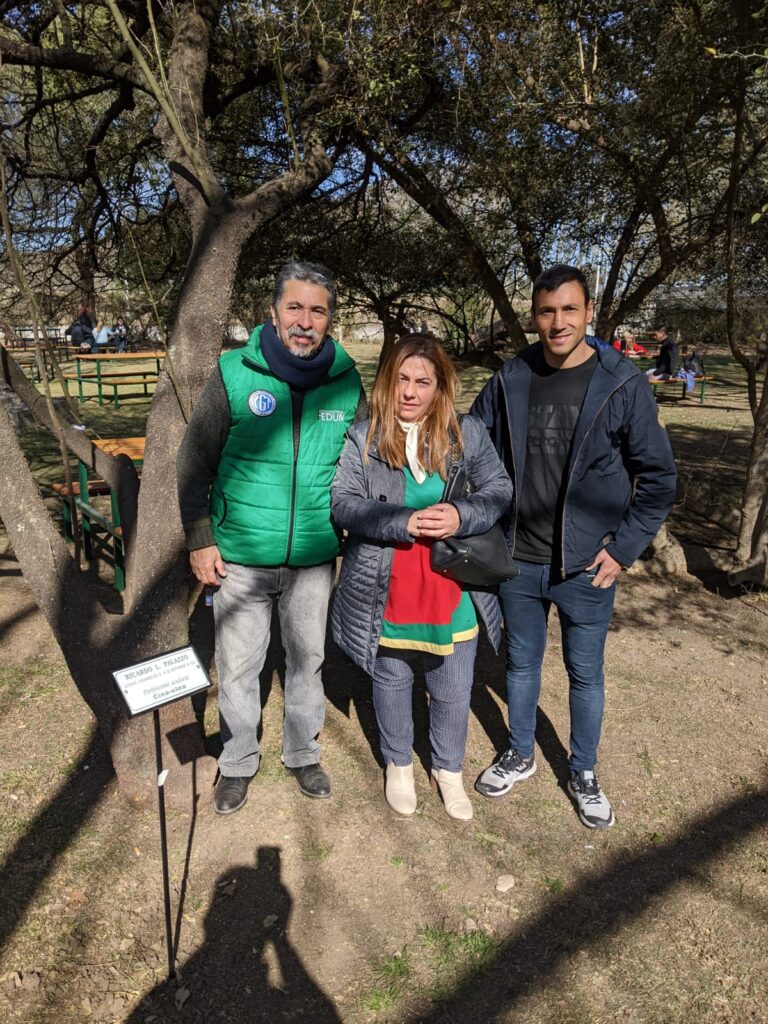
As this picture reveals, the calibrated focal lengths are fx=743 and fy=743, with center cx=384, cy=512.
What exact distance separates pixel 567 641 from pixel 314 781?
113 cm

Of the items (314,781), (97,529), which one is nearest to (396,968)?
(314,781)

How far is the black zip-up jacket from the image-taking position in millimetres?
2430

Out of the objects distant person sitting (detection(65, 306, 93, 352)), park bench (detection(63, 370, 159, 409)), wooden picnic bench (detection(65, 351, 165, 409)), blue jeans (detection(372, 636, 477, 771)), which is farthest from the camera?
distant person sitting (detection(65, 306, 93, 352))

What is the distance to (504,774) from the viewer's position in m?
2.98

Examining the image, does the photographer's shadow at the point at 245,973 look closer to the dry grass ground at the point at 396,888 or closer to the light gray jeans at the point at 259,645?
the dry grass ground at the point at 396,888

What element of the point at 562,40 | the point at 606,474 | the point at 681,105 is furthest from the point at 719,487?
the point at 606,474

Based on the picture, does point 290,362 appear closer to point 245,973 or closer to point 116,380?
point 245,973

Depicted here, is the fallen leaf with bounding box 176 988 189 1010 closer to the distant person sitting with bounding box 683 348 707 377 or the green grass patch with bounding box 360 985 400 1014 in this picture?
the green grass patch with bounding box 360 985 400 1014

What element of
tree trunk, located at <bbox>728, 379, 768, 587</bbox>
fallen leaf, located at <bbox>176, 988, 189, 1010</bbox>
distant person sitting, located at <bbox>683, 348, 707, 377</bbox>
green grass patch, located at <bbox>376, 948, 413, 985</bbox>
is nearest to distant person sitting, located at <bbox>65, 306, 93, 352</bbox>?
distant person sitting, located at <bbox>683, 348, 707, 377</bbox>

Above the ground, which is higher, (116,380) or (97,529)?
(116,380)

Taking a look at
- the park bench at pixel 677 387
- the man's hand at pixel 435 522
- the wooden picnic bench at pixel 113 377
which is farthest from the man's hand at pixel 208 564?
the park bench at pixel 677 387

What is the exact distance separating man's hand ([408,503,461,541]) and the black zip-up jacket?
36 centimetres

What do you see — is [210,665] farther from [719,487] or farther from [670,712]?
[719,487]

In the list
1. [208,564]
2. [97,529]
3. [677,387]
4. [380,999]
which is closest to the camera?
[380,999]
